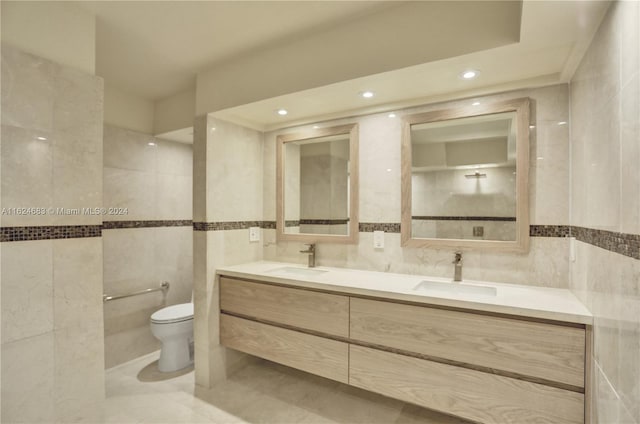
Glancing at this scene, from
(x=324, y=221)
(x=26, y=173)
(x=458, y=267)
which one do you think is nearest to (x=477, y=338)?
(x=458, y=267)

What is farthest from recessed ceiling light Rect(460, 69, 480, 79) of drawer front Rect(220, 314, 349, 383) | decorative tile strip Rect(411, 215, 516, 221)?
drawer front Rect(220, 314, 349, 383)

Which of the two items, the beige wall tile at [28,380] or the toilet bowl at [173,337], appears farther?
the toilet bowl at [173,337]

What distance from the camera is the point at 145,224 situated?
3018 mm

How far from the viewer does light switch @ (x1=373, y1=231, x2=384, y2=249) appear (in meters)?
2.29

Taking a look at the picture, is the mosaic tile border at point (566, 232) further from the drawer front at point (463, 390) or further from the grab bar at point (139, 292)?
the grab bar at point (139, 292)

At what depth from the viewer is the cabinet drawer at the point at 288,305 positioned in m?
1.92

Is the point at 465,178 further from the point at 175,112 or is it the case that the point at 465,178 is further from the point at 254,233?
the point at 175,112

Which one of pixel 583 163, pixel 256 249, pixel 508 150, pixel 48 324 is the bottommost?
pixel 48 324

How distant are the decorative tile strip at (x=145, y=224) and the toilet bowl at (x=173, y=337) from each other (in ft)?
2.78

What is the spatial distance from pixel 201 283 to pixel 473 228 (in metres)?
1.98

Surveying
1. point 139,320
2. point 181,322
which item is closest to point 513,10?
point 181,322

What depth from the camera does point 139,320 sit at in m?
2.96

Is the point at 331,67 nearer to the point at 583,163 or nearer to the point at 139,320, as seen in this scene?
the point at 583,163

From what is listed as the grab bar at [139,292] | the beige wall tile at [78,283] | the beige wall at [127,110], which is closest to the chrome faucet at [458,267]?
the beige wall tile at [78,283]
